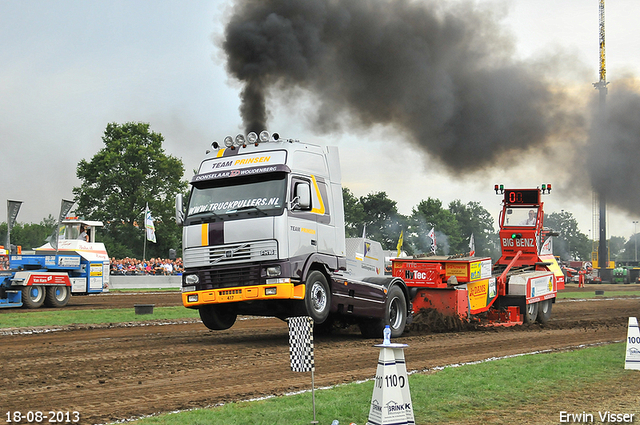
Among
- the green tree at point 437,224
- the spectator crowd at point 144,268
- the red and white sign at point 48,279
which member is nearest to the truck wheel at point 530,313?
the red and white sign at point 48,279

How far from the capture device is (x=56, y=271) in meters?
25.4

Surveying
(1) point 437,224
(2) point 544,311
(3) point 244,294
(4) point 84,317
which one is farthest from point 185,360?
(1) point 437,224

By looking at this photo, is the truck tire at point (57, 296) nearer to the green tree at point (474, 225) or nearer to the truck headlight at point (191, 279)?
the truck headlight at point (191, 279)

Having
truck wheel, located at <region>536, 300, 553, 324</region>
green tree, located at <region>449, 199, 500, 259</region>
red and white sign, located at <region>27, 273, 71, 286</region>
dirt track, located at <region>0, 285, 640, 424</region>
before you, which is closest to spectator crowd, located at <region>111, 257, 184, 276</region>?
red and white sign, located at <region>27, 273, 71, 286</region>

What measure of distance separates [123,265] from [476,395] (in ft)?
135

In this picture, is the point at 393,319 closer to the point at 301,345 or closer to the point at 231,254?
the point at 231,254

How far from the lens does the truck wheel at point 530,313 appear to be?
17078mm

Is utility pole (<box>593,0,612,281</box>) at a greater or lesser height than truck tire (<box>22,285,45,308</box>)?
greater

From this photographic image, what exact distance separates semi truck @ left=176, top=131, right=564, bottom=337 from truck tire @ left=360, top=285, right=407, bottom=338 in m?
0.02

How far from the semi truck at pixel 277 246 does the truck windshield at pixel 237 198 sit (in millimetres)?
20

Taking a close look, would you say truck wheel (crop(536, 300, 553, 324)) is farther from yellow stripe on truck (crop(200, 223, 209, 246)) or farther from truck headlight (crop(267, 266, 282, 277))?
yellow stripe on truck (crop(200, 223, 209, 246))

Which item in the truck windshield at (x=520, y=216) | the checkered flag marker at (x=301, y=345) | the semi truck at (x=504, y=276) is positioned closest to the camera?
the checkered flag marker at (x=301, y=345)

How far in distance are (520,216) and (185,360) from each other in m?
12.4

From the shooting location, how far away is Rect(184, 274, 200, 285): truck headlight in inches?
466
